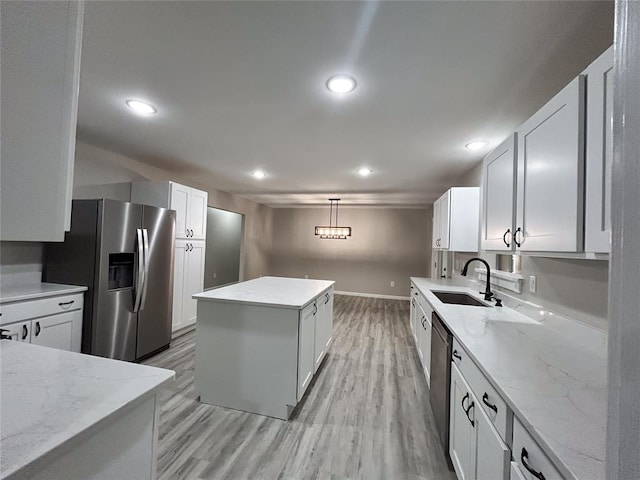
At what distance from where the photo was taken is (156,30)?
132 cm

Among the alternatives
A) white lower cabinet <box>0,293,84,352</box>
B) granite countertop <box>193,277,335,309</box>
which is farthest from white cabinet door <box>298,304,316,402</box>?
white lower cabinet <box>0,293,84,352</box>

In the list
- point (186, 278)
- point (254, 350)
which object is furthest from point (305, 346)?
point (186, 278)

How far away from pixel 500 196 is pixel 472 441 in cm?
147

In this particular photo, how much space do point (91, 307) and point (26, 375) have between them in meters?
2.00

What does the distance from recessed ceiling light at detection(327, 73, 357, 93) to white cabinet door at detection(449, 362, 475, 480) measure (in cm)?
185

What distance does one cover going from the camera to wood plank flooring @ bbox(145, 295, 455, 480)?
1605 mm

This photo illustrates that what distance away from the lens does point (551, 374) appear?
105cm

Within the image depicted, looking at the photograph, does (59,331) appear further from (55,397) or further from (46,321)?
(55,397)

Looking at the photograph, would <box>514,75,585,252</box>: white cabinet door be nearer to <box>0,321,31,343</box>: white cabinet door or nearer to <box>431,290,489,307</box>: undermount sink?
<box>431,290,489,307</box>: undermount sink

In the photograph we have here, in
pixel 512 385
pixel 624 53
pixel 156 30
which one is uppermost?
pixel 156 30

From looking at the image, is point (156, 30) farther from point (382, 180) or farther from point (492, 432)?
point (382, 180)

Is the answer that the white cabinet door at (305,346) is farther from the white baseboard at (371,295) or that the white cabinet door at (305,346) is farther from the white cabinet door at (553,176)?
the white baseboard at (371,295)

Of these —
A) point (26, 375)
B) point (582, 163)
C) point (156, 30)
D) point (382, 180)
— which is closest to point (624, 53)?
point (582, 163)

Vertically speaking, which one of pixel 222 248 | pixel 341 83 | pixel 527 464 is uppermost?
pixel 341 83
